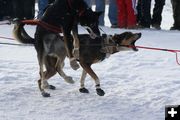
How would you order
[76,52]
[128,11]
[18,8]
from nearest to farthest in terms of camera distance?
[76,52]
[128,11]
[18,8]

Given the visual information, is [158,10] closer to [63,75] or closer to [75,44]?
[63,75]

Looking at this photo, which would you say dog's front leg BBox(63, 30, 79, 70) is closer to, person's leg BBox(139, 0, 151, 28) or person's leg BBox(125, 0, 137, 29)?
person's leg BBox(125, 0, 137, 29)

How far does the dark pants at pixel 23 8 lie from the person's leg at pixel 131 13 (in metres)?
1.98

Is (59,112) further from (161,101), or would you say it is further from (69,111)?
(161,101)

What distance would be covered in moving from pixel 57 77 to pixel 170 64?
1830 millimetres

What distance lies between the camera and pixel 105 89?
6746 millimetres

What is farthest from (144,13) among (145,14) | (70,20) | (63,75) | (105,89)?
(70,20)

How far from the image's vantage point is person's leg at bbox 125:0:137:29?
9766mm

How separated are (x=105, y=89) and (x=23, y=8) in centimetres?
409

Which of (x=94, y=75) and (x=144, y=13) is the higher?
(x=94, y=75)

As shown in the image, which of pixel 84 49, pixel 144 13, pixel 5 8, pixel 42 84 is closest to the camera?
pixel 84 49

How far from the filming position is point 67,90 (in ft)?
22.1

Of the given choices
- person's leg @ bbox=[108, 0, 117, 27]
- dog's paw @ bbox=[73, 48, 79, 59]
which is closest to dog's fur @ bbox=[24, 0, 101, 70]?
dog's paw @ bbox=[73, 48, 79, 59]

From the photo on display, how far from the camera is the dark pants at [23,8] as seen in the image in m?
10.2
